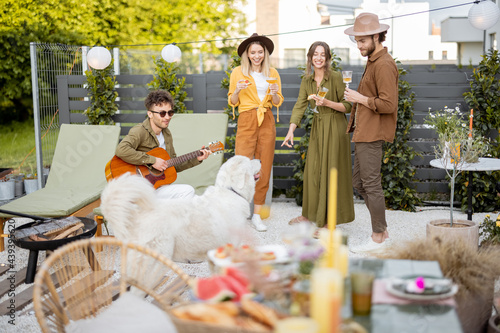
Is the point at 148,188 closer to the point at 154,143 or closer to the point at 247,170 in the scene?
the point at 247,170

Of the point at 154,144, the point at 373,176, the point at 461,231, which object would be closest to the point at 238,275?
the point at 461,231

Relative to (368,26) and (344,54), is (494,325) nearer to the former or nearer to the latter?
(368,26)

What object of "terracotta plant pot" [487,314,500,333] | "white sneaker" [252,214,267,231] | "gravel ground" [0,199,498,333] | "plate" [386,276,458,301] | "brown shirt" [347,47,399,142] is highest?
"brown shirt" [347,47,399,142]

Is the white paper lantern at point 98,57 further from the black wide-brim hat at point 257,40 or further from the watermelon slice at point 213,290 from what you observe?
the watermelon slice at point 213,290

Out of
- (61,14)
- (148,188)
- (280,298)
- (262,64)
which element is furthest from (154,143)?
(61,14)

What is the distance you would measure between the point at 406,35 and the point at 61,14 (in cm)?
1360

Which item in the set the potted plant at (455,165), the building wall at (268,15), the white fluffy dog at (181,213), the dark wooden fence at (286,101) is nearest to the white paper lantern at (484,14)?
the dark wooden fence at (286,101)

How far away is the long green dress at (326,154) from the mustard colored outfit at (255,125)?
331 millimetres

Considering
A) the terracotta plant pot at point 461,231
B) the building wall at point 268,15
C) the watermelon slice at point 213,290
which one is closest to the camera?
the watermelon slice at point 213,290

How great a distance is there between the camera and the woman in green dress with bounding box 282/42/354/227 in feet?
16.4

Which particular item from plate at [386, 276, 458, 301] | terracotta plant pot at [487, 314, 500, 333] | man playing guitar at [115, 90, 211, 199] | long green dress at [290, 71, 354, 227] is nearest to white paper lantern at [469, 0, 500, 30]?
long green dress at [290, 71, 354, 227]

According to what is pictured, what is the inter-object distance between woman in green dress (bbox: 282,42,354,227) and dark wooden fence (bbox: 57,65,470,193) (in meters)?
1.77

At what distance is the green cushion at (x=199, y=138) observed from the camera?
5344 mm

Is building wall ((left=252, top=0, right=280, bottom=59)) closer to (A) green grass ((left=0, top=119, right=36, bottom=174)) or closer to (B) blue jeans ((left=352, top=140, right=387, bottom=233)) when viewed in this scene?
(A) green grass ((left=0, top=119, right=36, bottom=174))
